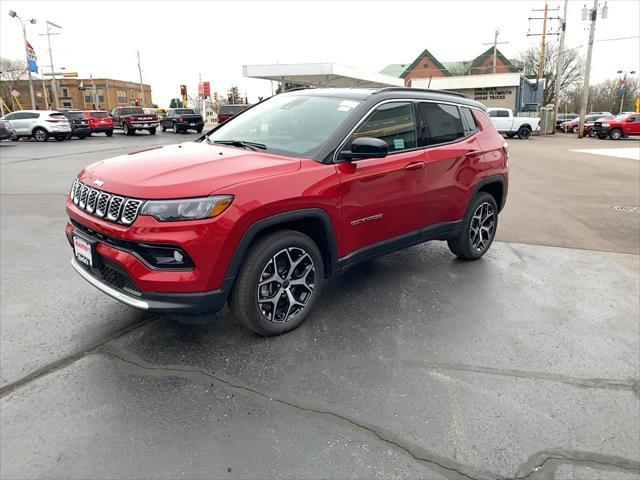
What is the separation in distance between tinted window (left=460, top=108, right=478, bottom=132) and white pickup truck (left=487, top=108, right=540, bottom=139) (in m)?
25.9

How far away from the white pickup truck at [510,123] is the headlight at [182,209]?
29035 mm

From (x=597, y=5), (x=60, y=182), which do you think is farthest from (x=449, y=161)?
(x=597, y=5)

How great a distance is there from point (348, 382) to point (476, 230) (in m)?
2.95

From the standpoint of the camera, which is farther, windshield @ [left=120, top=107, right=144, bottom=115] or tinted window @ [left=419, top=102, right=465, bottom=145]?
windshield @ [left=120, top=107, right=144, bottom=115]

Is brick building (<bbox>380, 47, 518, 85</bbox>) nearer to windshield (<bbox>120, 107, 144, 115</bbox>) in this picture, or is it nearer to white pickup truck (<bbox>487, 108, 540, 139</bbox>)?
white pickup truck (<bbox>487, 108, 540, 139</bbox>)

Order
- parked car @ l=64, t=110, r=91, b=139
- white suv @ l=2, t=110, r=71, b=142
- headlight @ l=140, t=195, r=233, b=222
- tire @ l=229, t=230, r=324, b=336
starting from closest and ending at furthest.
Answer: headlight @ l=140, t=195, r=233, b=222 → tire @ l=229, t=230, r=324, b=336 → white suv @ l=2, t=110, r=71, b=142 → parked car @ l=64, t=110, r=91, b=139

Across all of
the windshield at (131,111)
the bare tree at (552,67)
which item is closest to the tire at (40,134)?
the windshield at (131,111)

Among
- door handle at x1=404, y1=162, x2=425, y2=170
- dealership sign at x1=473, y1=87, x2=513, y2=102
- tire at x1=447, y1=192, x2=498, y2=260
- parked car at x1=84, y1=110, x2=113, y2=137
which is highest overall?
dealership sign at x1=473, y1=87, x2=513, y2=102

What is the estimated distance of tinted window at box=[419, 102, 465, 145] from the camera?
4.40m

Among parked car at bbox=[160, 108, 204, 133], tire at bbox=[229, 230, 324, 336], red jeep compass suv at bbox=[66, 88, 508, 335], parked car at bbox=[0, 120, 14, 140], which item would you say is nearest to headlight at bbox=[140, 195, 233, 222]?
red jeep compass suv at bbox=[66, 88, 508, 335]

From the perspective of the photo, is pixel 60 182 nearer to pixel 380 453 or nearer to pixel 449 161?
pixel 449 161

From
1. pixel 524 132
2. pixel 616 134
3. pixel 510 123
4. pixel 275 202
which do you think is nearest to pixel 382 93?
pixel 275 202

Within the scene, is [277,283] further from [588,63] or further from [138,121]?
[588,63]

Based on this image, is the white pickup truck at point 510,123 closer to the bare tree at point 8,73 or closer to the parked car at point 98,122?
the parked car at point 98,122
